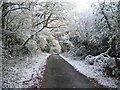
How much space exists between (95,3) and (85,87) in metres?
6.59

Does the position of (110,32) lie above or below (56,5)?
below

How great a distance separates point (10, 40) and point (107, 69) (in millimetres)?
11404

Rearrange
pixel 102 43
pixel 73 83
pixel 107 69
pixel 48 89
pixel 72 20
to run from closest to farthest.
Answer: pixel 48 89
pixel 73 83
pixel 107 69
pixel 102 43
pixel 72 20

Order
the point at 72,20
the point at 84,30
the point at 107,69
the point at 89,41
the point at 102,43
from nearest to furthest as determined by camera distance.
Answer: the point at 107,69 → the point at 102,43 → the point at 89,41 → the point at 84,30 → the point at 72,20

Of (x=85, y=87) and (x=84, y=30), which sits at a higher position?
(x=84, y=30)

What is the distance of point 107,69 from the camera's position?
16.2m

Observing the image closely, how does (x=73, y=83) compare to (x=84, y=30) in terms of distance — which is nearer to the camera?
(x=73, y=83)

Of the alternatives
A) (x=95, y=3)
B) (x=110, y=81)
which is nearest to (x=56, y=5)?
(x=95, y=3)

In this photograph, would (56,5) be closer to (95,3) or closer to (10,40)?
(10,40)

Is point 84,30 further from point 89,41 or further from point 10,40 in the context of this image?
point 10,40

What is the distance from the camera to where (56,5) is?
96.4 feet

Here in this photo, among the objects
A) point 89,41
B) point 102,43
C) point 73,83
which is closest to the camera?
point 73,83

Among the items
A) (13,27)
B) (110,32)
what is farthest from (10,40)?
(110,32)

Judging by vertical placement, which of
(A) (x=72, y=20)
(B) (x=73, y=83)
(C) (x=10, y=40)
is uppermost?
(A) (x=72, y=20)
